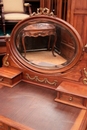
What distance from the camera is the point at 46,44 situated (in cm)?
134

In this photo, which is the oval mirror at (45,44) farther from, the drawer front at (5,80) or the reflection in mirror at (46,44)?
the drawer front at (5,80)

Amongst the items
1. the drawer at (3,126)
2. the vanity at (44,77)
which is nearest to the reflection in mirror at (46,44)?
the vanity at (44,77)

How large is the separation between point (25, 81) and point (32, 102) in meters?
0.29

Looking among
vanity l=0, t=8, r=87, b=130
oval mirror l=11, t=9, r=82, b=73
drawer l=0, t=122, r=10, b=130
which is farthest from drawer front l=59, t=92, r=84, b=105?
drawer l=0, t=122, r=10, b=130

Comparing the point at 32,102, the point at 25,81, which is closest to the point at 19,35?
the point at 25,81

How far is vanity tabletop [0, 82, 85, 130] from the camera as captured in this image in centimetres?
97

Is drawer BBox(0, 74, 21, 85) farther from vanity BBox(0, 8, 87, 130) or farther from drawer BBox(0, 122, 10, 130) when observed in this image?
drawer BBox(0, 122, 10, 130)

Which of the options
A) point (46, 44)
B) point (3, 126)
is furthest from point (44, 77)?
point (3, 126)

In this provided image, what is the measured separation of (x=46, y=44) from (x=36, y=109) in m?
0.49

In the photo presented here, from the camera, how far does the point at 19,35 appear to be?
53.7 inches

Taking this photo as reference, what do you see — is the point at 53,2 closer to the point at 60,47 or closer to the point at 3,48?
the point at 3,48

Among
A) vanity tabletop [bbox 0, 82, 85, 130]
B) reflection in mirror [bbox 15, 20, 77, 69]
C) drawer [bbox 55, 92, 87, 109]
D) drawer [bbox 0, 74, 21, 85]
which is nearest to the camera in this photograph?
vanity tabletop [bbox 0, 82, 85, 130]

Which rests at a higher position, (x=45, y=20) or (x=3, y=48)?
(x=45, y=20)

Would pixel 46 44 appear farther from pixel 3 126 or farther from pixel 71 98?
pixel 3 126
